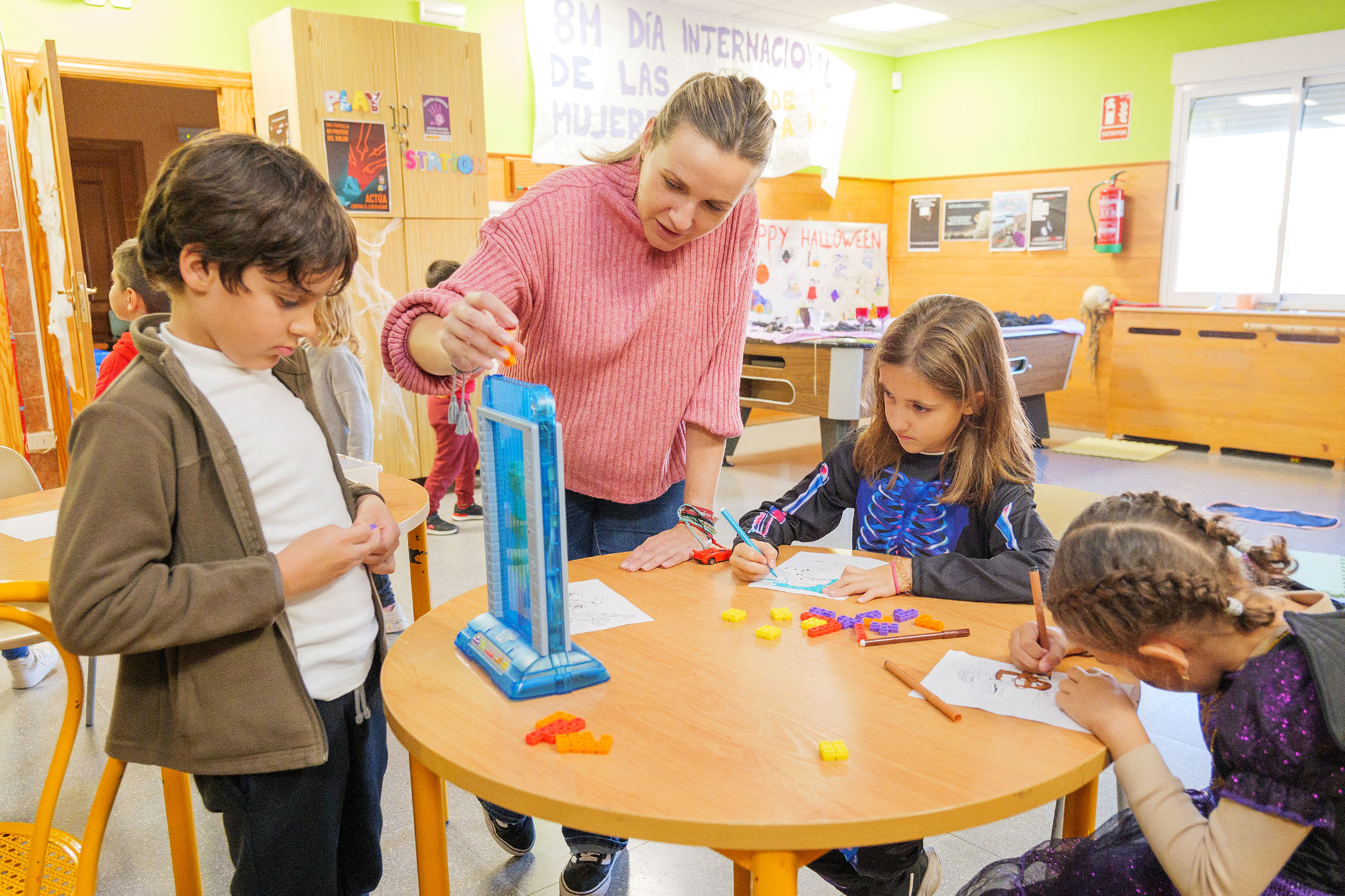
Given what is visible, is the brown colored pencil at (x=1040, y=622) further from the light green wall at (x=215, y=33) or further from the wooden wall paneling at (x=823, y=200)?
the wooden wall paneling at (x=823, y=200)

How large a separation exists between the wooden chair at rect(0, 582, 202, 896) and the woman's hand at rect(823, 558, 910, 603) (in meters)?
0.90

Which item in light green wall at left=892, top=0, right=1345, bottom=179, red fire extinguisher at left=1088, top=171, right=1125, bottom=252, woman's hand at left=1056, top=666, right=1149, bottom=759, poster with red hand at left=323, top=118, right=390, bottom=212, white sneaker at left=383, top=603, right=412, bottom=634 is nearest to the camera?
woman's hand at left=1056, top=666, right=1149, bottom=759

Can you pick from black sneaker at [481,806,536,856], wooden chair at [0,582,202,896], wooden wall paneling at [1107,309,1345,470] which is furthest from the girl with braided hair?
wooden wall paneling at [1107,309,1345,470]

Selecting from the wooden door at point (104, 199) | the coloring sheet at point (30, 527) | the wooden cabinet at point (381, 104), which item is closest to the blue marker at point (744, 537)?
the coloring sheet at point (30, 527)

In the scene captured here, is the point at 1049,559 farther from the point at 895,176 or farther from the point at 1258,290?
the point at 895,176

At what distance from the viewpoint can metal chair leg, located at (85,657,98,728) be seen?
226 centimetres

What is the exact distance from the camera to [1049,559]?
4.27 feet

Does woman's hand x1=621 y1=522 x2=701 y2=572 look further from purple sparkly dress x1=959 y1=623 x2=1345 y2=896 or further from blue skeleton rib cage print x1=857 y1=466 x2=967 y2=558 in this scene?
purple sparkly dress x1=959 y1=623 x2=1345 y2=896

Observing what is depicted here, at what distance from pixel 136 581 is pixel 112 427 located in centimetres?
14

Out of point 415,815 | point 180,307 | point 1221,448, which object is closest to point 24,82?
point 180,307

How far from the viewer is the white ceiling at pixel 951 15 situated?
5.82 metres

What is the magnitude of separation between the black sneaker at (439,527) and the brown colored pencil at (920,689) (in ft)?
9.88

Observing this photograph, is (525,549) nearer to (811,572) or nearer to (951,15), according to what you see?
(811,572)

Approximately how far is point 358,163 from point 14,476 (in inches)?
93.6
